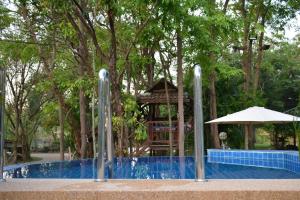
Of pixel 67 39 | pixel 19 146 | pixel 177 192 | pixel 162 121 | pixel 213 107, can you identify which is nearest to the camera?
pixel 177 192

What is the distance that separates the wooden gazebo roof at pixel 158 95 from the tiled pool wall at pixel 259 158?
3.37m

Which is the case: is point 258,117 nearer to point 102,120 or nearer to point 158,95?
point 158,95

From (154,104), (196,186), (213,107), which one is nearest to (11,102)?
(154,104)

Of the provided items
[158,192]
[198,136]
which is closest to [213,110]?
[198,136]

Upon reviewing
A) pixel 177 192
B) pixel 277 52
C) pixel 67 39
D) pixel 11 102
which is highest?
pixel 277 52

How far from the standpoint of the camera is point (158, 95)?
15938 millimetres

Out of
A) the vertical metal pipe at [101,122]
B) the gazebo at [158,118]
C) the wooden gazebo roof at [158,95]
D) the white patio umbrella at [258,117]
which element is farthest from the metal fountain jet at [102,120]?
the wooden gazebo roof at [158,95]

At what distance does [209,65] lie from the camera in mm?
14016

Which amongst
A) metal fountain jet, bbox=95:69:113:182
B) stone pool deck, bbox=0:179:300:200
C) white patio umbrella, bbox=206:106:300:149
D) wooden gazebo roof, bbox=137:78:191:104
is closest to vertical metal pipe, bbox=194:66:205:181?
stone pool deck, bbox=0:179:300:200

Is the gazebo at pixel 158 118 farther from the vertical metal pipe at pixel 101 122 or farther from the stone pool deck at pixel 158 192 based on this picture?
the stone pool deck at pixel 158 192

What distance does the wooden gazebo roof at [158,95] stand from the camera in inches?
627

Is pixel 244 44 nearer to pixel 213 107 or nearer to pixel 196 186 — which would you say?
pixel 213 107

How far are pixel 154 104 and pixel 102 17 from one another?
4.01 meters

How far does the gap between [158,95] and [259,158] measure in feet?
17.7
